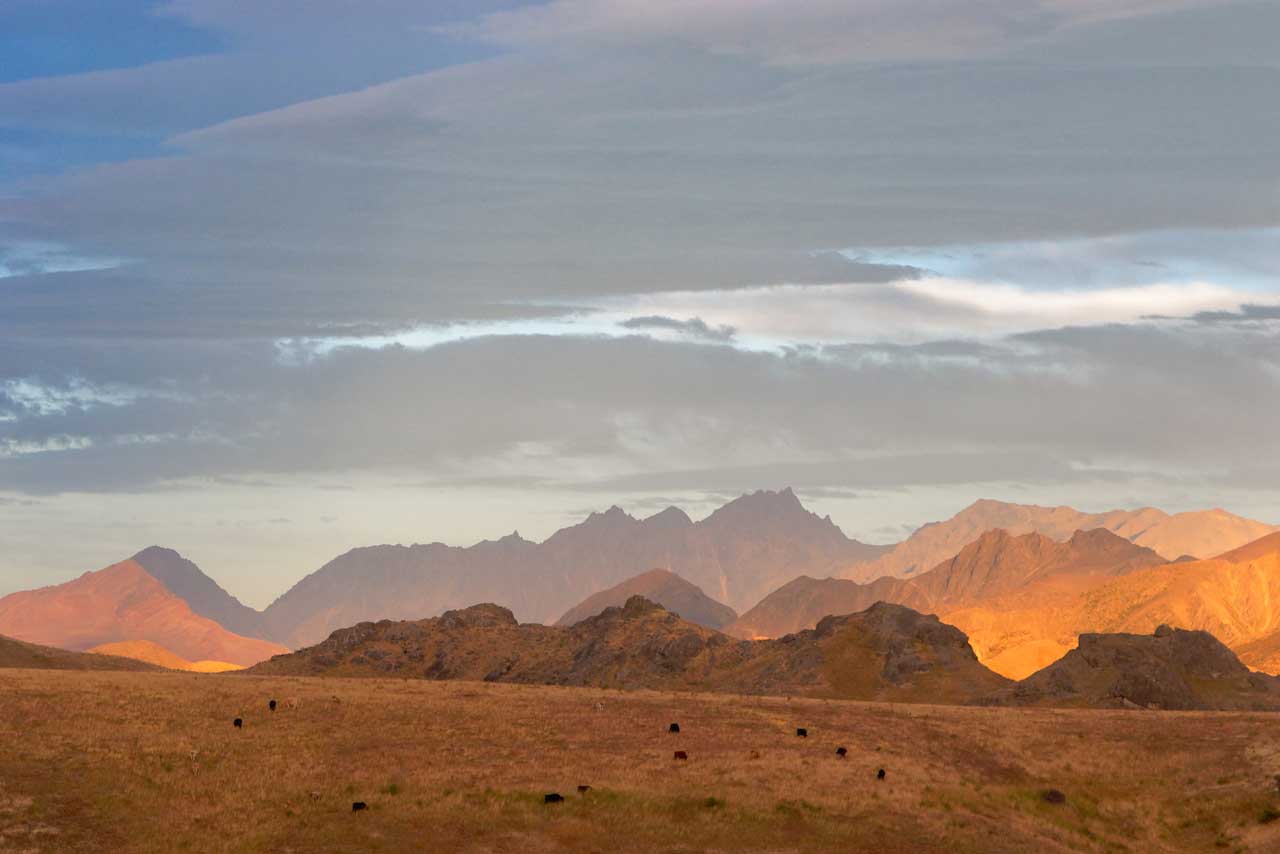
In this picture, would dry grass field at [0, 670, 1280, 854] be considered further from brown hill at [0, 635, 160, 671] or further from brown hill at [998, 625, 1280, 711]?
brown hill at [0, 635, 160, 671]

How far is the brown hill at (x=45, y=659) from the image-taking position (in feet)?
400

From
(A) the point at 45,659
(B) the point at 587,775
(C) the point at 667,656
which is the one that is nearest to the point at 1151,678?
(C) the point at 667,656

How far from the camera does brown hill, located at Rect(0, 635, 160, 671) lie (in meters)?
122

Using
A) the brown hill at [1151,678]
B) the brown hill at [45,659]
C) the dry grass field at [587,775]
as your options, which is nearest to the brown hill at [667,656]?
the brown hill at [1151,678]

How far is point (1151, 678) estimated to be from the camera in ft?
378

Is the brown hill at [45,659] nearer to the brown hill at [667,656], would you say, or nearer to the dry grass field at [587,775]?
the brown hill at [667,656]

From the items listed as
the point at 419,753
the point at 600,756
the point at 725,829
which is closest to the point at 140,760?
the point at 419,753

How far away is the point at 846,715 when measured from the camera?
78750mm

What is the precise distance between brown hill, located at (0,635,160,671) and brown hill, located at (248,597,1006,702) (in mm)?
14523

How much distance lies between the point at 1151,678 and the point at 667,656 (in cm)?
4753

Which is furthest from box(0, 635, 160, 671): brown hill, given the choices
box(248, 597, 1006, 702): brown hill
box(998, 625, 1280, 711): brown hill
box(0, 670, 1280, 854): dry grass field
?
box(998, 625, 1280, 711): brown hill

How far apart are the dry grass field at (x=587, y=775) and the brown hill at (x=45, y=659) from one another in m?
45.2

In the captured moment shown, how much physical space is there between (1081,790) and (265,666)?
10824 centimetres

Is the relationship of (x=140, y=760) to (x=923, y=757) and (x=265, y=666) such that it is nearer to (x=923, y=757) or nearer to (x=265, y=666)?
(x=923, y=757)
